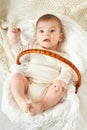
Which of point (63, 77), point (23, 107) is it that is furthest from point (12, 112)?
point (63, 77)

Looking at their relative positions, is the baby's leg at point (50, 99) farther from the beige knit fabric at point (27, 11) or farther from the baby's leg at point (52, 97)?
the beige knit fabric at point (27, 11)

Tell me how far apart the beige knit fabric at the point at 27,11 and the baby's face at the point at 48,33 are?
0.72ft

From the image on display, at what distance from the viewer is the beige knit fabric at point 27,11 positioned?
1772 mm

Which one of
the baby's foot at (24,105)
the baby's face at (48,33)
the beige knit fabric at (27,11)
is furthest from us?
the beige knit fabric at (27,11)

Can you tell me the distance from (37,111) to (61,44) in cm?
48

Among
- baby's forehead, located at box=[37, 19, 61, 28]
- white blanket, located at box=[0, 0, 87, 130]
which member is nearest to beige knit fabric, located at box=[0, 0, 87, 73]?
white blanket, located at box=[0, 0, 87, 130]

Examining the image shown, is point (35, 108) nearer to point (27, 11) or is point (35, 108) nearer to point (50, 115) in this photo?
point (50, 115)

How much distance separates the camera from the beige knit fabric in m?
1.77

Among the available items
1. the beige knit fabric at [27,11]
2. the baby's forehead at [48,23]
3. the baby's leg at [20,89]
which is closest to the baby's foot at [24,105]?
the baby's leg at [20,89]

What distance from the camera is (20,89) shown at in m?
1.42

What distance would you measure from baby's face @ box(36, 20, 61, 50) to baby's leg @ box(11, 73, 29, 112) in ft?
0.74

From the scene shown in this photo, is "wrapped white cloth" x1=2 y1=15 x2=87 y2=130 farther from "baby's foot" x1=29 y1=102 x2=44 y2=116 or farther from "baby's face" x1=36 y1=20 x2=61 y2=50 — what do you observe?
"baby's face" x1=36 y1=20 x2=61 y2=50

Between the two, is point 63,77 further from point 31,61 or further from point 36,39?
point 36,39

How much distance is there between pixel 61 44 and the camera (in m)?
1.68
